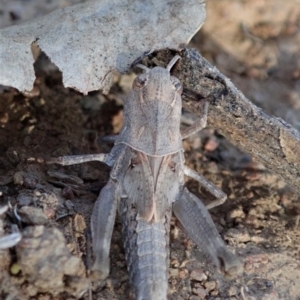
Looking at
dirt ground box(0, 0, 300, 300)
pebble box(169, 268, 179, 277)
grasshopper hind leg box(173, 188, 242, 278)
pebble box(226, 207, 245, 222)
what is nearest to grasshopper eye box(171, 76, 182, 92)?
dirt ground box(0, 0, 300, 300)

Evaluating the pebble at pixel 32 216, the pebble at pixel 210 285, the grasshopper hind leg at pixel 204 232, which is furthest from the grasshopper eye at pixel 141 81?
the pebble at pixel 210 285

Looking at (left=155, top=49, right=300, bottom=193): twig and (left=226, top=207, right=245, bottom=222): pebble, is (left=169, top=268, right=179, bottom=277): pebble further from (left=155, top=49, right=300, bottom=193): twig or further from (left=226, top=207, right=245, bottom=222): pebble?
(left=155, top=49, right=300, bottom=193): twig

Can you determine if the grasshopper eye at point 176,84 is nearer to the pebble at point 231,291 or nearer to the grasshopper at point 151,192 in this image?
the grasshopper at point 151,192

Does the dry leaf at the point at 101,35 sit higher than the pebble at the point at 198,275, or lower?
higher

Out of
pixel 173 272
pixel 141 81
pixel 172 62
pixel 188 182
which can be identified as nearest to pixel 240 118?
pixel 172 62

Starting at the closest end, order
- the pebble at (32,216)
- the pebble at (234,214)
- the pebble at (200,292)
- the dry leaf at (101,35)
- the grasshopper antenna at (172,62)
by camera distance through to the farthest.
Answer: the pebble at (32,216)
the pebble at (200,292)
the dry leaf at (101,35)
the grasshopper antenna at (172,62)
the pebble at (234,214)

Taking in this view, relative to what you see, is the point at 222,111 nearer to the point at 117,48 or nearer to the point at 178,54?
the point at 178,54

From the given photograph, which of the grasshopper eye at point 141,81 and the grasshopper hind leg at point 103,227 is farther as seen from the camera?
the grasshopper eye at point 141,81

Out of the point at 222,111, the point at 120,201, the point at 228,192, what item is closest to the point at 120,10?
the point at 222,111
